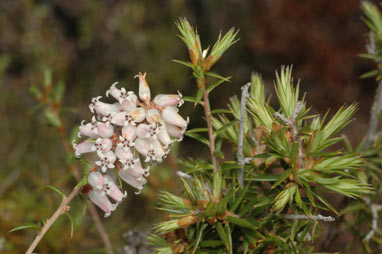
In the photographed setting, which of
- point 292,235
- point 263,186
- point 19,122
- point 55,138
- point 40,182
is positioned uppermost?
point 19,122

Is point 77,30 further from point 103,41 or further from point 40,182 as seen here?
point 40,182

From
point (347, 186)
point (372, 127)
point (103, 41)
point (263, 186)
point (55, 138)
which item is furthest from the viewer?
point (103, 41)

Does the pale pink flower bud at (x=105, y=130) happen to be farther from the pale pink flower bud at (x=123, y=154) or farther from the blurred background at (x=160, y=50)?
the blurred background at (x=160, y=50)

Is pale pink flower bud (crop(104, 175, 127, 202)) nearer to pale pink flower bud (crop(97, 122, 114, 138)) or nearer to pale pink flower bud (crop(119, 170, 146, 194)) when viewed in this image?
pale pink flower bud (crop(119, 170, 146, 194))

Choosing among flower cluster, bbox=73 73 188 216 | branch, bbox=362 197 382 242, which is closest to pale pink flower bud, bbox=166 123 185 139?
flower cluster, bbox=73 73 188 216

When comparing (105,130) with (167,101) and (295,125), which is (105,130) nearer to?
(167,101)

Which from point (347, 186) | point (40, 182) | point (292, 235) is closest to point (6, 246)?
point (40, 182)
